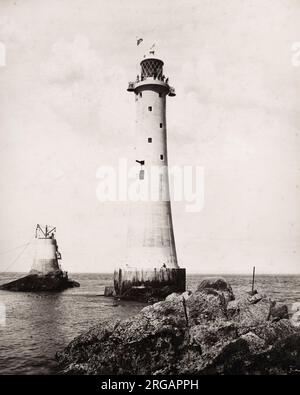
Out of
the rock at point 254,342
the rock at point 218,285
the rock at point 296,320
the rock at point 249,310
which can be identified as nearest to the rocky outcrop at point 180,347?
the rock at point 254,342

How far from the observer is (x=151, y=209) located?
1241 inches

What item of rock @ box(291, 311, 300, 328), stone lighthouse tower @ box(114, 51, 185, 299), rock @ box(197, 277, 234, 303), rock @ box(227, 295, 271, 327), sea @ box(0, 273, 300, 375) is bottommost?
sea @ box(0, 273, 300, 375)

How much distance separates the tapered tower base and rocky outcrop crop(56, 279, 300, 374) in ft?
50.6

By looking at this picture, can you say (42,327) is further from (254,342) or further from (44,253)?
(44,253)

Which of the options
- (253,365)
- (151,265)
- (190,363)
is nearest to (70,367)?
(190,363)

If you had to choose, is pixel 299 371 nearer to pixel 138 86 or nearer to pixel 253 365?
pixel 253 365

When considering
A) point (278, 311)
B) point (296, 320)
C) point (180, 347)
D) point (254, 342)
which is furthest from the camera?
point (278, 311)

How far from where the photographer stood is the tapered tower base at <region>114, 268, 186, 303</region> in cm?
3050

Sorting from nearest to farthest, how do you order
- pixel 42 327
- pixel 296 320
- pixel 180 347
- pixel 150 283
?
pixel 180 347, pixel 296 320, pixel 42 327, pixel 150 283

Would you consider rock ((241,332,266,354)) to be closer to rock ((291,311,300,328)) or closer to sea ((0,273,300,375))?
rock ((291,311,300,328))

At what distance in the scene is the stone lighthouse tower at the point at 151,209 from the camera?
101 ft

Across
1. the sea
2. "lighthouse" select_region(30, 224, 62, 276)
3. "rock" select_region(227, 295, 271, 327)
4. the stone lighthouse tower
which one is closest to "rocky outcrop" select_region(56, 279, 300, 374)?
"rock" select_region(227, 295, 271, 327)

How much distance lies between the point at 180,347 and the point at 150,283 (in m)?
17.3

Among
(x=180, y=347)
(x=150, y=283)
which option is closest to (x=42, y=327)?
(x=150, y=283)
